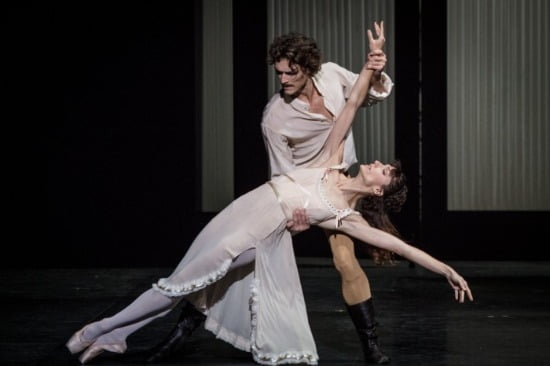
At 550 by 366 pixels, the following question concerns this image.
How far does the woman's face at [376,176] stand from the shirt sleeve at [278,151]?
402mm

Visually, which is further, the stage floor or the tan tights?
the stage floor

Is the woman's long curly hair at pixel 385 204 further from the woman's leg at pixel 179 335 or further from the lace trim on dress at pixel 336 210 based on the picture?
the woman's leg at pixel 179 335

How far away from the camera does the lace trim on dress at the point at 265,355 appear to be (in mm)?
5082

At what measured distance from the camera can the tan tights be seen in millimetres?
5227

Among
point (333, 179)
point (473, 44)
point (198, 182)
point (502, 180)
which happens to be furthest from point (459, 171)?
point (333, 179)

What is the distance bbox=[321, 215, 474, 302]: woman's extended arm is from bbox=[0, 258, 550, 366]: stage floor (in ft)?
1.65

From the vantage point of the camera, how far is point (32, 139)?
864 cm

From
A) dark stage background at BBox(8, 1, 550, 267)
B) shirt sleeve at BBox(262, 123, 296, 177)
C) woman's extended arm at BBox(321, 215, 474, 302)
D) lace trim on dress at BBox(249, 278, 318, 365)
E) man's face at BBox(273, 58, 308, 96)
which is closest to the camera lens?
woman's extended arm at BBox(321, 215, 474, 302)

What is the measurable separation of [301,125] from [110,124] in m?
3.34

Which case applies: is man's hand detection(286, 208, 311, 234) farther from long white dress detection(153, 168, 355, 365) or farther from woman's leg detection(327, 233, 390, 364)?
woman's leg detection(327, 233, 390, 364)

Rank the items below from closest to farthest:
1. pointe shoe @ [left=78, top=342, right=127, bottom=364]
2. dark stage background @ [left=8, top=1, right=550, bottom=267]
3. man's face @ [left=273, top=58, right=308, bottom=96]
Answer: pointe shoe @ [left=78, top=342, right=127, bottom=364] < man's face @ [left=273, top=58, right=308, bottom=96] < dark stage background @ [left=8, top=1, right=550, bottom=267]

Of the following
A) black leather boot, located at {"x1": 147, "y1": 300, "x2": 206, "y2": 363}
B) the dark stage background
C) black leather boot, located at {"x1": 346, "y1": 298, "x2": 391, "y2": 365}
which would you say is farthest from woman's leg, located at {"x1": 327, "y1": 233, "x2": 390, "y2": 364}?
the dark stage background

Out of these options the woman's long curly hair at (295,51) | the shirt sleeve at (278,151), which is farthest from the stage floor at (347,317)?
the woman's long curly hair at (295,51)

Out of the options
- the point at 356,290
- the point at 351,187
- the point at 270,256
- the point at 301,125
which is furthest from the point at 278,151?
the point at 356,290
